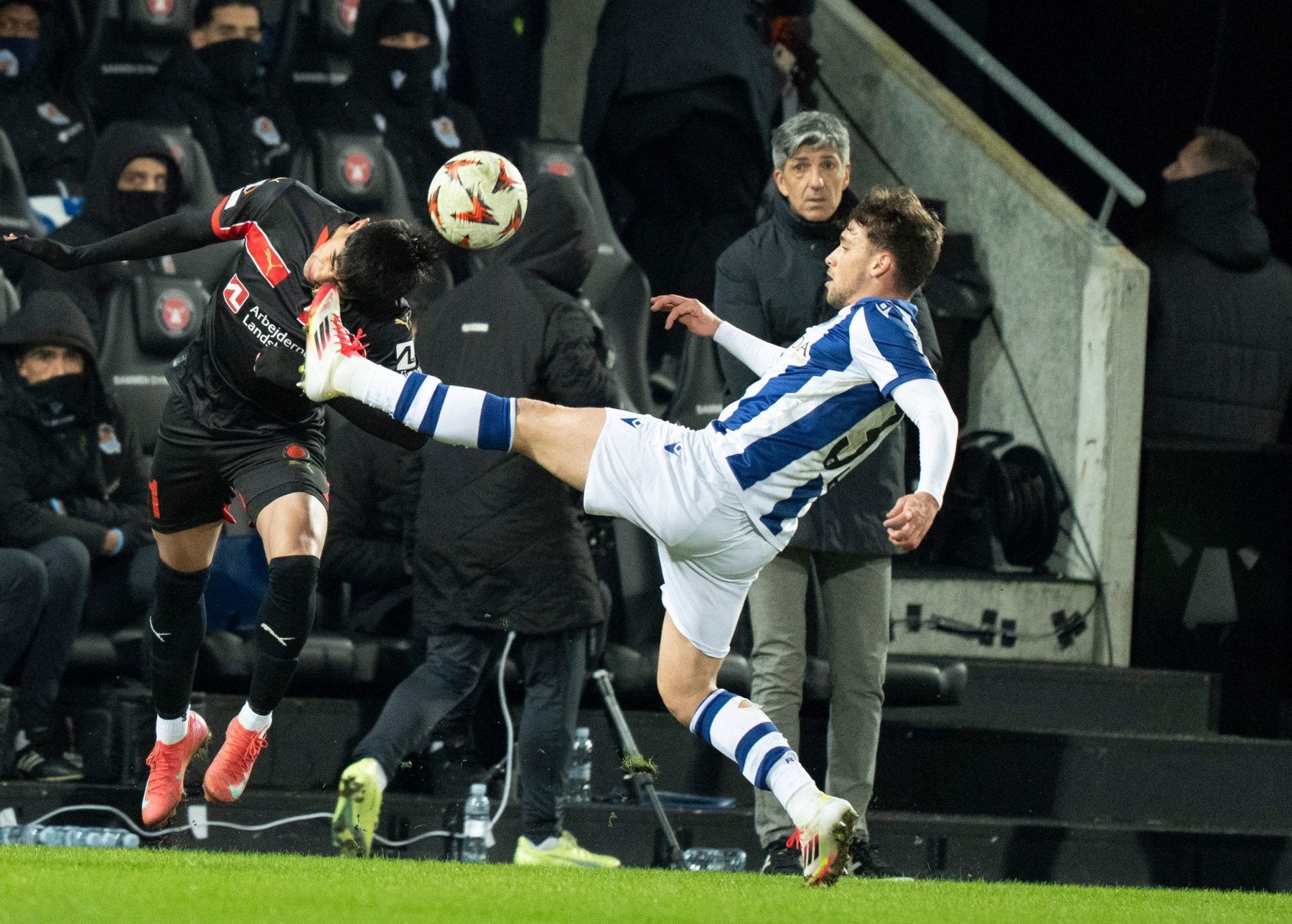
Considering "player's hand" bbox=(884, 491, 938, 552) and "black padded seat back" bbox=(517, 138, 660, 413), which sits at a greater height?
"black padded seat back" bbox=(517, 138, 660, 413)

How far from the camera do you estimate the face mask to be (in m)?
9.57

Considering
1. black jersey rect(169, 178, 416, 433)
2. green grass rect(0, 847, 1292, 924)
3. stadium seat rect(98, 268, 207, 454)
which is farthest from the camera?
stadium seat rect(98, 268, 207, 454)

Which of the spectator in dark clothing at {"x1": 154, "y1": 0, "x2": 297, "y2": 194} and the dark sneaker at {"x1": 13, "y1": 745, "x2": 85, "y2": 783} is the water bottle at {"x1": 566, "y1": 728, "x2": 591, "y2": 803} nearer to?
the dark sneaker at {"x1": 13, "y1": 745, "x2": 85, "y2": 783}

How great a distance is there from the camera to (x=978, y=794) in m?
8.13

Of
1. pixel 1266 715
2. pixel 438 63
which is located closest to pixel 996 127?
pixel 438 63

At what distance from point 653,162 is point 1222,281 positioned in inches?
115

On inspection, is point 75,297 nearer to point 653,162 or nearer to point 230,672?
point 230,672

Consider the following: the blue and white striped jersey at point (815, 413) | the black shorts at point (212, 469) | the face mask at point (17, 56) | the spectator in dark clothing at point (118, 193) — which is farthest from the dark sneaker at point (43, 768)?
the face mask at point (17, 56)

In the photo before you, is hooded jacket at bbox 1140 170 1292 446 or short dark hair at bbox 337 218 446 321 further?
hooded jacket at bbox 1140 170 1292 446

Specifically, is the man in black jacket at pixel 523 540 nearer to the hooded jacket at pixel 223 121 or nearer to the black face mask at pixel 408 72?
the hooded jacket at pixel 223 121

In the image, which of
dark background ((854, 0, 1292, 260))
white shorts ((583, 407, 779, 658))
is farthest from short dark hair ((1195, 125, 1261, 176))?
white shorts ((583, 407, 779, 658))

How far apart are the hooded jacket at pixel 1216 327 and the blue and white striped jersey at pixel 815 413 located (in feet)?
14.6

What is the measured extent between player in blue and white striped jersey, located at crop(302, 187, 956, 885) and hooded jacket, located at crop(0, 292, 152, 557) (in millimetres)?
2493

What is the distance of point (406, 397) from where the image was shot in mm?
5434
